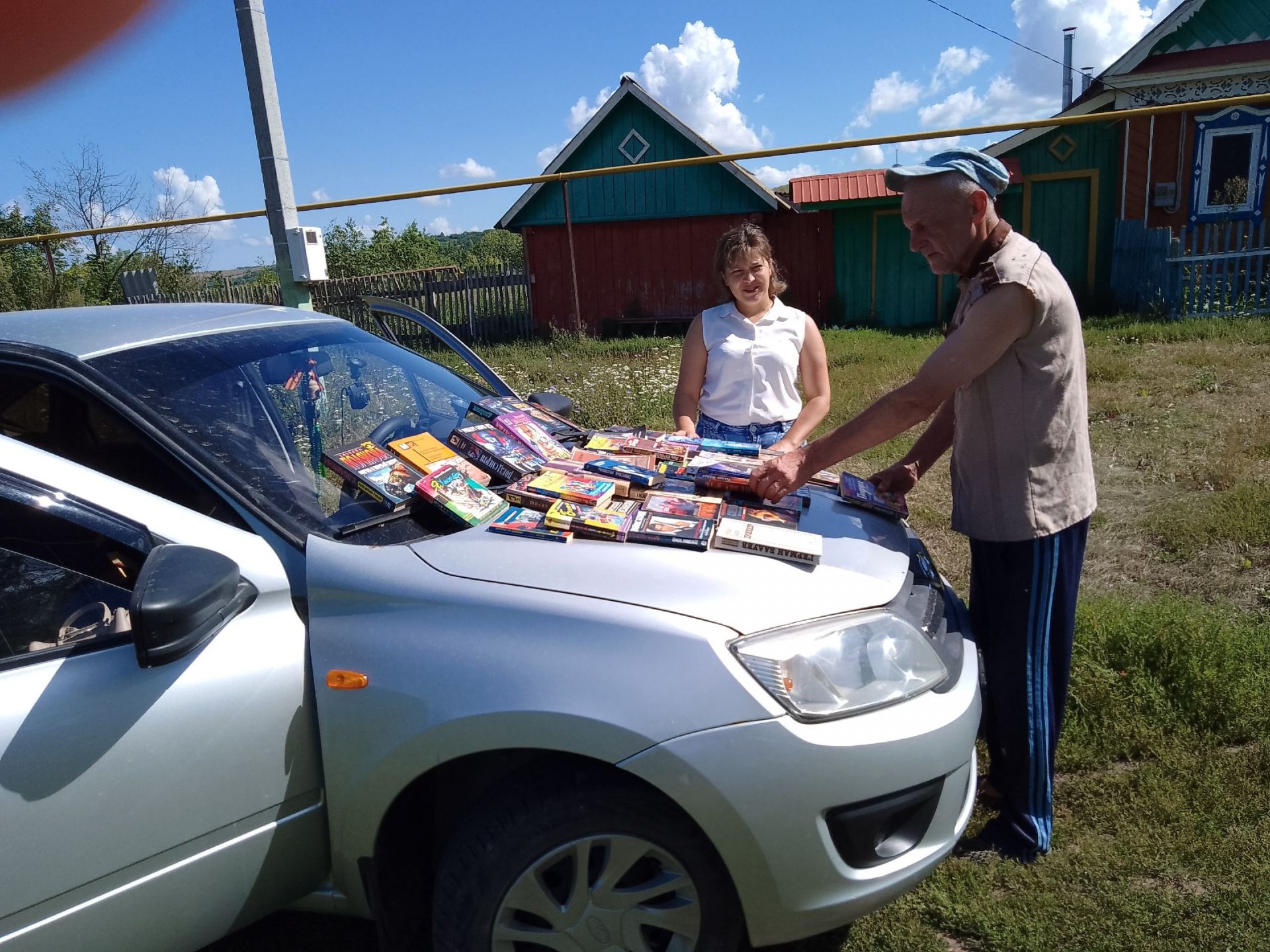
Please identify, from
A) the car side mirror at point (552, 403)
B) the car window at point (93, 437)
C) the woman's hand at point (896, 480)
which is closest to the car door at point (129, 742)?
the car window at point (93, 437)

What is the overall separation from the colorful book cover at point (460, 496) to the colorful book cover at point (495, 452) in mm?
145

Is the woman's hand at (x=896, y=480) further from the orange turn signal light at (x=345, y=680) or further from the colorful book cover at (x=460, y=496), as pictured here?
the orange turn signal light at (x=345, y=680)

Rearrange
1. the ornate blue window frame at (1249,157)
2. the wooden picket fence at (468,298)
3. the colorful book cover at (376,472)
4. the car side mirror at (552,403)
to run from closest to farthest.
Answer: the colorful book cover at (376,472) < the car side mirror at (552,403) < the ornate blue window frame at (1249,157) < the wooden picket fence at (468,298)

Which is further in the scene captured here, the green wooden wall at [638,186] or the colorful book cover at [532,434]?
the green wooden wall at [638,186]

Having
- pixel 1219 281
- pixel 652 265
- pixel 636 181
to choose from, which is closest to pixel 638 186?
pixel 636 181

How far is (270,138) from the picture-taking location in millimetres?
4676

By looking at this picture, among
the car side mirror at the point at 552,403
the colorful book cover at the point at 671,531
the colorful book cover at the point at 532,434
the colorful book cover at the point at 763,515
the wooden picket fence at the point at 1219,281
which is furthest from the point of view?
the wooden picket fence at the point at 1219,281

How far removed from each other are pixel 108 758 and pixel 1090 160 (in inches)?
637

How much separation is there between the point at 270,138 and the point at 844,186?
1240cm

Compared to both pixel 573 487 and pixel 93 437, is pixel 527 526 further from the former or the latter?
pixel 93 437

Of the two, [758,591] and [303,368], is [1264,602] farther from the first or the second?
[303,368]

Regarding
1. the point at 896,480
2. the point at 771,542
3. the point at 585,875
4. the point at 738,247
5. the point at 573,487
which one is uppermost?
the point at 738,247

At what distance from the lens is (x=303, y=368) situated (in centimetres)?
254

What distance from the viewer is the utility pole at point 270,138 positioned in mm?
4496
